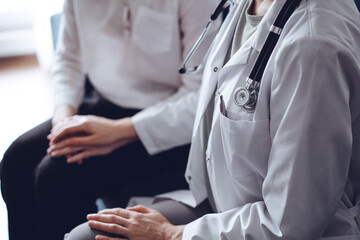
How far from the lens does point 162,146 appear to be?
3.79ft

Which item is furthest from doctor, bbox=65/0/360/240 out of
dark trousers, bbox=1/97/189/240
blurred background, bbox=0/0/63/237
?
blurred background, bbox=0/0/63/237

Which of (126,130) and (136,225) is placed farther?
(126,130)

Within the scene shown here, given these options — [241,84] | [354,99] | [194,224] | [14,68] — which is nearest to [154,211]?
[194,224]

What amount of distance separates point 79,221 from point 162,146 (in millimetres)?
318

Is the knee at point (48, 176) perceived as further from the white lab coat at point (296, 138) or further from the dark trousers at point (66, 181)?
the white lab coat at point (296, 138)

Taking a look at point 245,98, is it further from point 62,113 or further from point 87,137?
point 62,113

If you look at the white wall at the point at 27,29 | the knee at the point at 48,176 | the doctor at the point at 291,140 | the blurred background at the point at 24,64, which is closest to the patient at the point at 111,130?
the knee at the point at 48,176

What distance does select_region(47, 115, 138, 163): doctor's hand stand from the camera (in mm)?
1135

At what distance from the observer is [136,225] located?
88 centimetres

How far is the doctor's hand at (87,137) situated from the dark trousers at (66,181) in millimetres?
22

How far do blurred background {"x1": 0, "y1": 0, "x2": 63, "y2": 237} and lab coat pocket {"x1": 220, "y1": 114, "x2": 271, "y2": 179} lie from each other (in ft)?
5.71

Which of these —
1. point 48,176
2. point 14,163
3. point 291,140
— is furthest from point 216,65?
point 14,163

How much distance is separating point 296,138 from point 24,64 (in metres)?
2.82

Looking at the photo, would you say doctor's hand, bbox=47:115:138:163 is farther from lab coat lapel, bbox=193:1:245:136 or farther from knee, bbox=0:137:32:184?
lab coat lapel, bbox=193:1:245:136
